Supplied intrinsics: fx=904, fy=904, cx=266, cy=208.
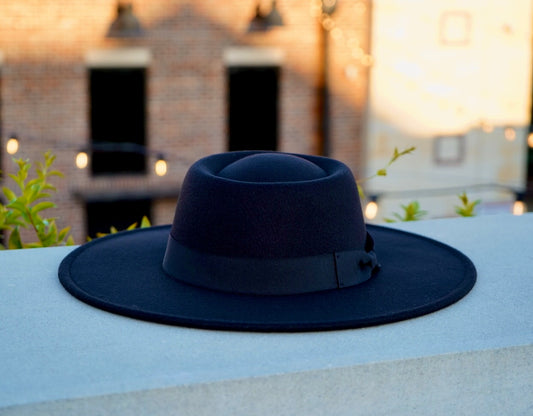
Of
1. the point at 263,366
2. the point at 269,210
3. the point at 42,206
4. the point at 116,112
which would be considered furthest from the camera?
the point at 116,112

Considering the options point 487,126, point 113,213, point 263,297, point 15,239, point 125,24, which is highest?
point 125,24

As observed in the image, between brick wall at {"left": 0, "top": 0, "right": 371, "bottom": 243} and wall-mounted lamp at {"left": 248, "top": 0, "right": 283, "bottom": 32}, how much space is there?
125 mm

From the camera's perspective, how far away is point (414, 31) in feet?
49.5

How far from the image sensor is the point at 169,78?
1388 centimetres

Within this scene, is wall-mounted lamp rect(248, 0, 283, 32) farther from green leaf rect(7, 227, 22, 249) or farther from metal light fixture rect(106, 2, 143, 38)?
green leaf rect(7, 227, 22, 249)

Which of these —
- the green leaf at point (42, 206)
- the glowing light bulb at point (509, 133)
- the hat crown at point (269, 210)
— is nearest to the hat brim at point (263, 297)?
the hat crown at point (269, 210)

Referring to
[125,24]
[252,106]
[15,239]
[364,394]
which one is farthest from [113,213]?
[364,394]

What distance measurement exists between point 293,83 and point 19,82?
168 inches

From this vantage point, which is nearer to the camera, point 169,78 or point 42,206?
point 42,206

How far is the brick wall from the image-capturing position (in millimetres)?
13148

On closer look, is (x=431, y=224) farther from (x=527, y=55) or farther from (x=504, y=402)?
(x=527, y=55)

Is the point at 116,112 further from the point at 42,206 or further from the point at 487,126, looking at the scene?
the point at 42,206

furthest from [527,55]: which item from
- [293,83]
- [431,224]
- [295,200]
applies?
[295,200]

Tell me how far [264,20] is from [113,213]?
12.5 ft
